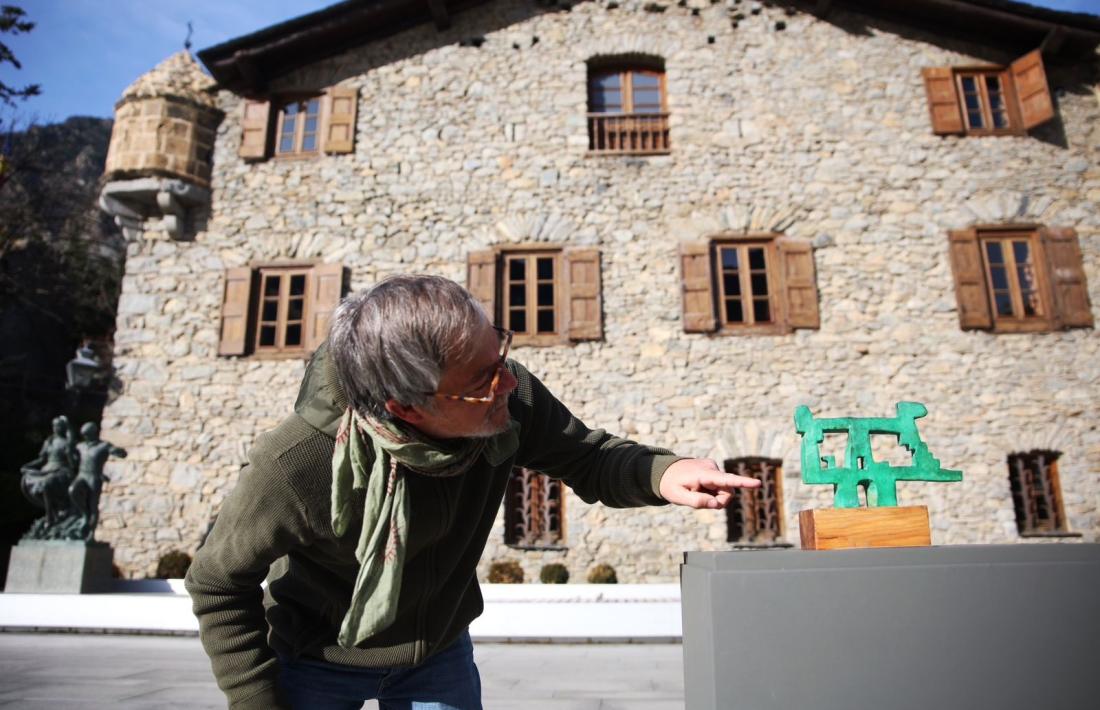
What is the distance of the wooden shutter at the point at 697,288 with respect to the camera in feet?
32.2

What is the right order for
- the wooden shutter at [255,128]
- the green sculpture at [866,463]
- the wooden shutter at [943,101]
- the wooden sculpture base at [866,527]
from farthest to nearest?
the wooden shutter at [255,128] < the wooden shutter at [943,101] < the green sculpture at [866,463] < the wooden sculpture base at [866,527]

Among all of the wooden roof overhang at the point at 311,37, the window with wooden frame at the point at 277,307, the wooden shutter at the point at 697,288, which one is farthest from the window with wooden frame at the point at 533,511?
the wooden roof overhang at the point at 311,37

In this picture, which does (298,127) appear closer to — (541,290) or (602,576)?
(541,290)

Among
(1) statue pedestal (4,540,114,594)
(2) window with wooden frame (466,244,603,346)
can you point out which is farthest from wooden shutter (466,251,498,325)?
(1) statue pedestal (4,540,114,594)

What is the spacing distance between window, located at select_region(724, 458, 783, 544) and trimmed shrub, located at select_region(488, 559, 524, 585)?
9.04ft

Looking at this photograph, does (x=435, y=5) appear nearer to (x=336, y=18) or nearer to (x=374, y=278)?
(x=336, y=18)

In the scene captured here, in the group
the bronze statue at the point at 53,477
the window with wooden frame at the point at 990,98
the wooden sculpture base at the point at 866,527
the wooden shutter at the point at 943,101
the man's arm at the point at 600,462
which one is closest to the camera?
the man's arm at the point at 600,462

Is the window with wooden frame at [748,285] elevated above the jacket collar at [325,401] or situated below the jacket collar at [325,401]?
above

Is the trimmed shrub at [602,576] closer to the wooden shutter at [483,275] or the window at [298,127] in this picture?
the wooden shutter at [483,275]

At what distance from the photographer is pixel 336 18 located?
10.7 m

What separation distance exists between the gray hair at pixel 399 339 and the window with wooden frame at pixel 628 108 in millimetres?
9674

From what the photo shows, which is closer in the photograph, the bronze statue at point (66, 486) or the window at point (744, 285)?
the bronze statue at point (66, 486)

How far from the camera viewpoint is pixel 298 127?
440 inches

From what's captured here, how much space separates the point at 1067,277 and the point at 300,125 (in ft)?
37.5
